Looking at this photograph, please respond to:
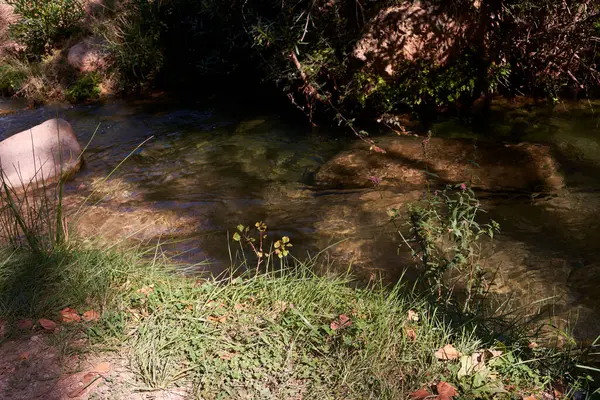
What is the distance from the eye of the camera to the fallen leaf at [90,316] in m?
3.07

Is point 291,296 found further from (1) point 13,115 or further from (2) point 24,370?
(1) point 13,115

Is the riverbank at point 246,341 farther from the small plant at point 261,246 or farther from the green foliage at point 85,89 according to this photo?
the green foliage at point 85,89

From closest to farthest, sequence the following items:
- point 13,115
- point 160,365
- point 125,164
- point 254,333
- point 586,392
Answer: point 586,392, point 160,365, point 254,333, point 125,164, point 13,115

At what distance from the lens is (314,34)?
7.66 metres

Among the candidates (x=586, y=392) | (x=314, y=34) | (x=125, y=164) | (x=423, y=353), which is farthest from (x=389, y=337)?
(x=314, y=34)

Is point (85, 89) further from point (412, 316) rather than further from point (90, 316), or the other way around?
point (412, 316)

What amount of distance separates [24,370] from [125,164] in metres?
4.61


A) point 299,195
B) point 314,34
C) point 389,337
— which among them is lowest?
point 299,195

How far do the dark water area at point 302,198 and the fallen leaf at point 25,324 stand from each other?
1.62m

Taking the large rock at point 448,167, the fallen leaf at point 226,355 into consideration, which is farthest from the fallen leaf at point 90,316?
the large rock at point 448,167

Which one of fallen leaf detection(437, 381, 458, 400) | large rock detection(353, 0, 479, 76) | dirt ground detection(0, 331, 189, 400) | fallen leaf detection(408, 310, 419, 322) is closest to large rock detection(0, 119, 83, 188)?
dirt ground detection(0, 331, 189, 400)

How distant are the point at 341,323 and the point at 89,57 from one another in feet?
31.2

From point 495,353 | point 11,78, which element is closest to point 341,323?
point 495,353

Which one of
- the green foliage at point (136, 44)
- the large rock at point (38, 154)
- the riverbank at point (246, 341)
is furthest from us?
the green foliage at point (136, 44)
